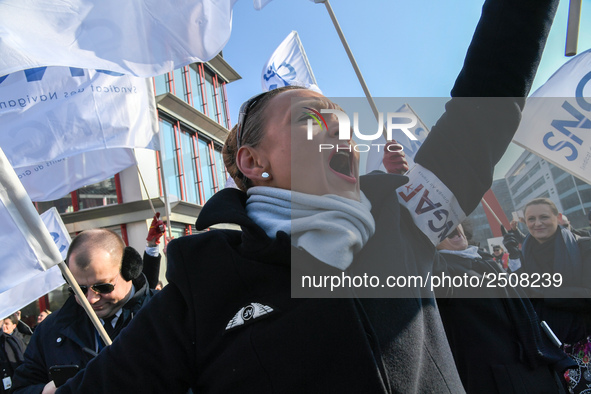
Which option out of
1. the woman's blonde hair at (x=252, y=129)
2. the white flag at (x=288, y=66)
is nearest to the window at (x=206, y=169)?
the white flag at (x=288, y=66)

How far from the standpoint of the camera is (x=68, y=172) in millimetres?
5277

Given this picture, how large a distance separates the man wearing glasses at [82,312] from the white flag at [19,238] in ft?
1.09

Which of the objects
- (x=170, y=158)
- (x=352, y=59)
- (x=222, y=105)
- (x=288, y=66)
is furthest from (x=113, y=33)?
(x=222, y=105)

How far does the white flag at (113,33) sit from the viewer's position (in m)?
2.76

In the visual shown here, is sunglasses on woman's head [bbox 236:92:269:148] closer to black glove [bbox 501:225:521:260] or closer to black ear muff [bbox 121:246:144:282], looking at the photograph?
black ear muff [bbox 121:246:144:282]

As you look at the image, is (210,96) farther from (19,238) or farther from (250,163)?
(250,163)

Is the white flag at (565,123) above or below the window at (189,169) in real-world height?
above

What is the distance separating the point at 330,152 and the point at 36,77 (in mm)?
3599

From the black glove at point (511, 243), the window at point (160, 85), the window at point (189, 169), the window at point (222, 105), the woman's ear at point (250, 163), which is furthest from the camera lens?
the window at point (222, 105)

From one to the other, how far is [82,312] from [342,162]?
81.3 inches

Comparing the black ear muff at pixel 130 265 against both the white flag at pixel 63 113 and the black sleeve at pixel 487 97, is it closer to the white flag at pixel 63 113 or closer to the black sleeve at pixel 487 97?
the white flag at pixel 63 113

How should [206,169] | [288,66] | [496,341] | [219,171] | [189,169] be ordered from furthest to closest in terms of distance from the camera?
[219,171], [206,169], [189,169], [288,66], [496,341]

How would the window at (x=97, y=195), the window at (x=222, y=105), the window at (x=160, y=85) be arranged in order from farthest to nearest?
the window at (x=222, y=105) < the window at (x=160, y=85) < the window at (x=97, y=195)

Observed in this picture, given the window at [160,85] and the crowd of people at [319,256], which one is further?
the window at [160,85]
